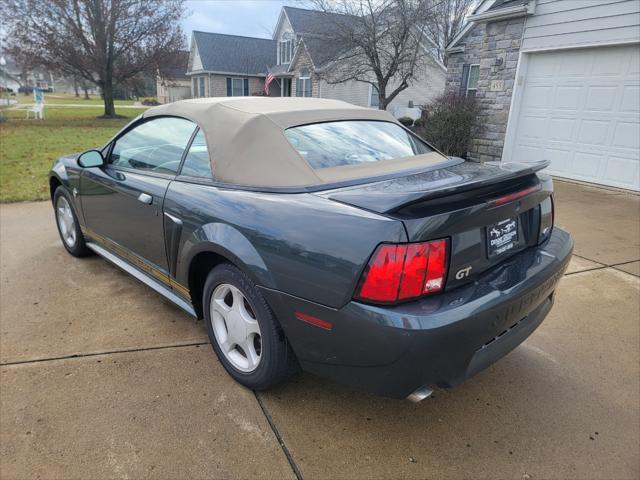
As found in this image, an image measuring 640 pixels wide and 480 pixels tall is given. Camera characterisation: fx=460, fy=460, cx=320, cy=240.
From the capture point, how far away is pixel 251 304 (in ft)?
7.47

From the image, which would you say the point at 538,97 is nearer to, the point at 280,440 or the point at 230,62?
the point at 280,440

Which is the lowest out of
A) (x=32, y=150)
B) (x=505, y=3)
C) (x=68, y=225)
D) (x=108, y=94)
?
(x=32, y=150)

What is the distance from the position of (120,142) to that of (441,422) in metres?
3.03

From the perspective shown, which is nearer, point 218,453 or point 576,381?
point 218,453

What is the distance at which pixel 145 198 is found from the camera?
2.96m

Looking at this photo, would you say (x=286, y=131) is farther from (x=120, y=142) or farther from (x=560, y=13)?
(x=560, y=13)

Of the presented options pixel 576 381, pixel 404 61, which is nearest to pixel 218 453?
pixel 576 381

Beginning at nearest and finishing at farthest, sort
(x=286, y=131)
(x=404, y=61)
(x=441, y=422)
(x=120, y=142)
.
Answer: (x=441, y=422), (x=286, y=131), (x=120, y=142), (x=404, y=61)

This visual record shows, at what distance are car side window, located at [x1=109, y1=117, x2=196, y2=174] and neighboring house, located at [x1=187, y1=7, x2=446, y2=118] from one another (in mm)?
17201

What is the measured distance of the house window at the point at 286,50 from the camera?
31438mm

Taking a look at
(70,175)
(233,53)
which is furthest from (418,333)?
(233,53)

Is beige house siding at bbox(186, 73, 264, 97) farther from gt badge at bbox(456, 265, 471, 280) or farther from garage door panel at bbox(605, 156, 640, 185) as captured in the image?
gt badge at bbox(456, 265, 471, 280)

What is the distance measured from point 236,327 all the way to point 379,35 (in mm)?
15905

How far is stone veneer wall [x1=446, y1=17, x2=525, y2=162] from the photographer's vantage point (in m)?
9.18
